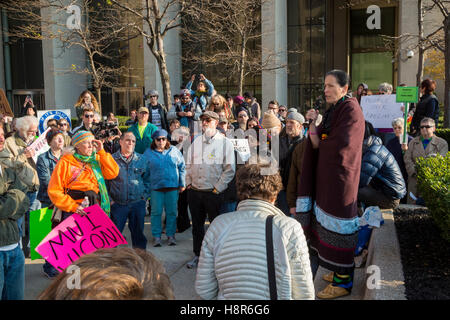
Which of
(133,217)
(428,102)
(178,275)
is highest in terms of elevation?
(428,102)

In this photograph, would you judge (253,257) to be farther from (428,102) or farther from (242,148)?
(428,102)

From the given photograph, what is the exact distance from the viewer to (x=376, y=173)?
4.81 m

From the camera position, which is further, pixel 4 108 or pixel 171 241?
pixel 4 108

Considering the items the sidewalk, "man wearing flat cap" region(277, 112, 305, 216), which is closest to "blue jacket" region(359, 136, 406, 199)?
the sidewalk

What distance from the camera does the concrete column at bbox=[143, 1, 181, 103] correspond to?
83.2 ft

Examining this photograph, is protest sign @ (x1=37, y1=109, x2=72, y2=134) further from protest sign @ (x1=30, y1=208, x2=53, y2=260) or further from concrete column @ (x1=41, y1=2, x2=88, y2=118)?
concrete column @ (x1=41, y1=2, x2=88, y2=118)

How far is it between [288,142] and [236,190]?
1.37 metres

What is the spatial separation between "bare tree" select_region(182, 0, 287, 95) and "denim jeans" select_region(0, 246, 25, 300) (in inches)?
450

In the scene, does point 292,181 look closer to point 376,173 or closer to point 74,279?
point 376,173

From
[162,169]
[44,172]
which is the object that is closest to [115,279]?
[44,172]

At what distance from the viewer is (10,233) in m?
3.65

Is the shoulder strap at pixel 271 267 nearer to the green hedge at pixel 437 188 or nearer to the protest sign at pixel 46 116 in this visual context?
the green hedge at pixel 437 188

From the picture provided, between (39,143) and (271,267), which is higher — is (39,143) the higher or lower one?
the higher one
